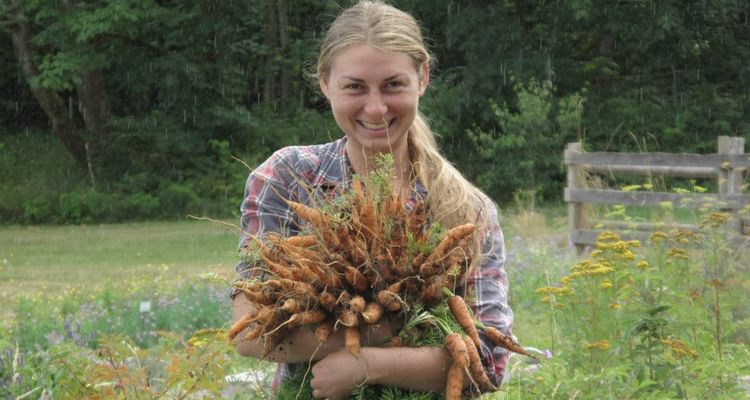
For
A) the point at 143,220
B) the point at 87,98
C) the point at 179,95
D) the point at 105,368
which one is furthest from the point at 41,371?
the point at 87,98

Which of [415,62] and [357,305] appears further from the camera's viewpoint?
[415,62]

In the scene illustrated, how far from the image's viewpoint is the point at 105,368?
349 centimetres

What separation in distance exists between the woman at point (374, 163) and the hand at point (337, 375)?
0.04 meters

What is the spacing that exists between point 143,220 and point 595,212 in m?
12.6

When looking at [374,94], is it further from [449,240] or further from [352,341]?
[352,341]

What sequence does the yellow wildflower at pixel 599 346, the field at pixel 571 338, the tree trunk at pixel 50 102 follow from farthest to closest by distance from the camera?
the tree trunk at pixel 50 102 → the yellow wildflower at pixel 599 346 → the field at pixel 571 338

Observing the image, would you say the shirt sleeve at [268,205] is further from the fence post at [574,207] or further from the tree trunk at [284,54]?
the tree trunk at [284,54]

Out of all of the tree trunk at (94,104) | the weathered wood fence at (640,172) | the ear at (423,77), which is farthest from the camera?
the tree trunk at (94,104)

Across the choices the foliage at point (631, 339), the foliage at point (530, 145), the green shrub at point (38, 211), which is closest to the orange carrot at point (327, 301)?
the foliage at point (631, 339)

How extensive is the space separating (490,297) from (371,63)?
66 centimetres

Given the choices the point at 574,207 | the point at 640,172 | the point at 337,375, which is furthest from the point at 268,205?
the point at 640,172

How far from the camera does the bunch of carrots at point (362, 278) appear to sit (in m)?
2.56

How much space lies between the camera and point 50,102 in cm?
2619

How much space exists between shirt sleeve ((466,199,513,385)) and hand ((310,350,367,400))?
1.12 ft
